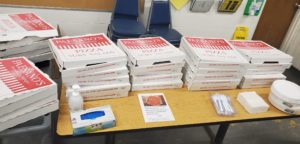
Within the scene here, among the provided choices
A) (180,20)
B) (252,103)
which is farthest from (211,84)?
(180,20)

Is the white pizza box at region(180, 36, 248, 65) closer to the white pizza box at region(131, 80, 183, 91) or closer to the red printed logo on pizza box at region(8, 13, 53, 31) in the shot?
the white pizza box at region(131, 80, 183, 91)

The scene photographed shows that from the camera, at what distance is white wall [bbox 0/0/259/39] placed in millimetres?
2695

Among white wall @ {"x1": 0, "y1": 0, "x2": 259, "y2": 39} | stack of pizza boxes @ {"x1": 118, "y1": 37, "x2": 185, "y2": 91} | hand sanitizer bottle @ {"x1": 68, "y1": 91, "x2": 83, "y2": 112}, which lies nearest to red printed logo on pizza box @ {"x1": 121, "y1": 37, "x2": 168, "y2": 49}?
stack of pizza boxes @ {"x1": 118, "y1": 37, "x2": 185, "y2": 91}

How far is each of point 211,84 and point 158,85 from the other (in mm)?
335

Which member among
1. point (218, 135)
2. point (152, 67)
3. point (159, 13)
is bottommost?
point (218, 135)

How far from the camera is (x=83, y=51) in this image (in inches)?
49.3

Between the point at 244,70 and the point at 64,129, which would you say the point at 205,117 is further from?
the point at 64,129

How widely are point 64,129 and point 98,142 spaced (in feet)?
2.91

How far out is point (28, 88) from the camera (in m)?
1.01

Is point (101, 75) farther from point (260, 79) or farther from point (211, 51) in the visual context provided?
point (260, 79)

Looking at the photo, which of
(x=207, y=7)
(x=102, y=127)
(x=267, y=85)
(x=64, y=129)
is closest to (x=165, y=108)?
(x=102, y=127)

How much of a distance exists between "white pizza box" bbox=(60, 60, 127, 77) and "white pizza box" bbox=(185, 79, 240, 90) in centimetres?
44

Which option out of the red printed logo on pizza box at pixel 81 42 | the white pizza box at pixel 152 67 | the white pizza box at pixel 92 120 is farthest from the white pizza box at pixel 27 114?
the white pizza box at pixel 152 67

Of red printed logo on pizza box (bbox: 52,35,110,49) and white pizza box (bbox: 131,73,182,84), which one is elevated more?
red printed logo on pizza box (bbox: 52,35,110,49)
